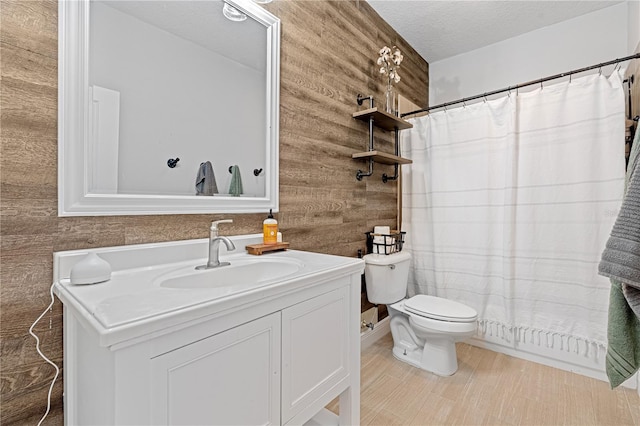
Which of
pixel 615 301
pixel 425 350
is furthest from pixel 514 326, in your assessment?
pixel 615 301

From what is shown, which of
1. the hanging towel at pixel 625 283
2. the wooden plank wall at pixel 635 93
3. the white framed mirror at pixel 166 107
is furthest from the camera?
the wooden plank wall at pixel 635 93

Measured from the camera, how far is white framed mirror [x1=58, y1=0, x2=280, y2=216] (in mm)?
970

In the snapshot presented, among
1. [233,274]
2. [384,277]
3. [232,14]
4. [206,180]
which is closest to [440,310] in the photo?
[384,277]

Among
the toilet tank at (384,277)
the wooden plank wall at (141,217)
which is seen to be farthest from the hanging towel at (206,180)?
the toilet tank at (384,277)

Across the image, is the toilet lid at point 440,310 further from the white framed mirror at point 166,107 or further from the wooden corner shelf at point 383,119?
the wooden corner shelf at point 383,119

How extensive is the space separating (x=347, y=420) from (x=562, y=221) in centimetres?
174

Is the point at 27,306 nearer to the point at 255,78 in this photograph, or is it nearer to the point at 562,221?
the point at 255,78

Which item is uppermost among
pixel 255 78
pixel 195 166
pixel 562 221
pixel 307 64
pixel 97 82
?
pixel 307 64

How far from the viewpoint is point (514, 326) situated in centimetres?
206

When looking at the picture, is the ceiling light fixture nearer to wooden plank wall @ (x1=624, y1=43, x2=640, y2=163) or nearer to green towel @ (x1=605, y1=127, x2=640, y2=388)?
green towel @ (x1=605, y1=127, x2=640, y2=388)

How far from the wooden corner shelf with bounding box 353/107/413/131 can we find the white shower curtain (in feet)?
0.78

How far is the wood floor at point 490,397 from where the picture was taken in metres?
1.50

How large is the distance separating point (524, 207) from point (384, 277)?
1.04m

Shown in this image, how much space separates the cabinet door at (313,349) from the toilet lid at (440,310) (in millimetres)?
829
